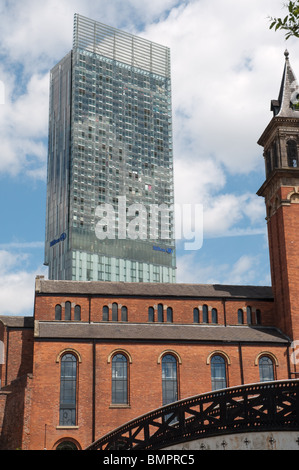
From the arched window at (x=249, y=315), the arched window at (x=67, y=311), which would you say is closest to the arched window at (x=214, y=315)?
the arched window at (x=249, y=315)

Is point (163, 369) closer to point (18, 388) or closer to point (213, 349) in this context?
point (213, 349)

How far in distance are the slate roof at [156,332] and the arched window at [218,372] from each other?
4.44ft

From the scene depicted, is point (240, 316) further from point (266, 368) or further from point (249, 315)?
point (266, 368)

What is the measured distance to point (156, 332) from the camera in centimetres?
4575

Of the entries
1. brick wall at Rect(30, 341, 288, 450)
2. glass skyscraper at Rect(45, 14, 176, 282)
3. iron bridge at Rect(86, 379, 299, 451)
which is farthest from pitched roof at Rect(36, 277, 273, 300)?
glass skyscraper at Rect(45, 14, 176, 282)

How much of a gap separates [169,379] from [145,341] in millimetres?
3122

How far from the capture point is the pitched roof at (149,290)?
159 ft

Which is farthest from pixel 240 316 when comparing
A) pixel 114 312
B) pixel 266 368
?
pixel 114 312

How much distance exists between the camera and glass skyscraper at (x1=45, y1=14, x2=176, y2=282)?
13238 cm

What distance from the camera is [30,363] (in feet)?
152

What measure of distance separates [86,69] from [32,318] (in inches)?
3939

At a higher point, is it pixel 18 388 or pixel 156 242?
pixel 156 242

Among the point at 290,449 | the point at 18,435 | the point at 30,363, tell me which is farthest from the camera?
the point at 30,363

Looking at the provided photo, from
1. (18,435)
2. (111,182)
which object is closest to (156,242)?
(111,182)
